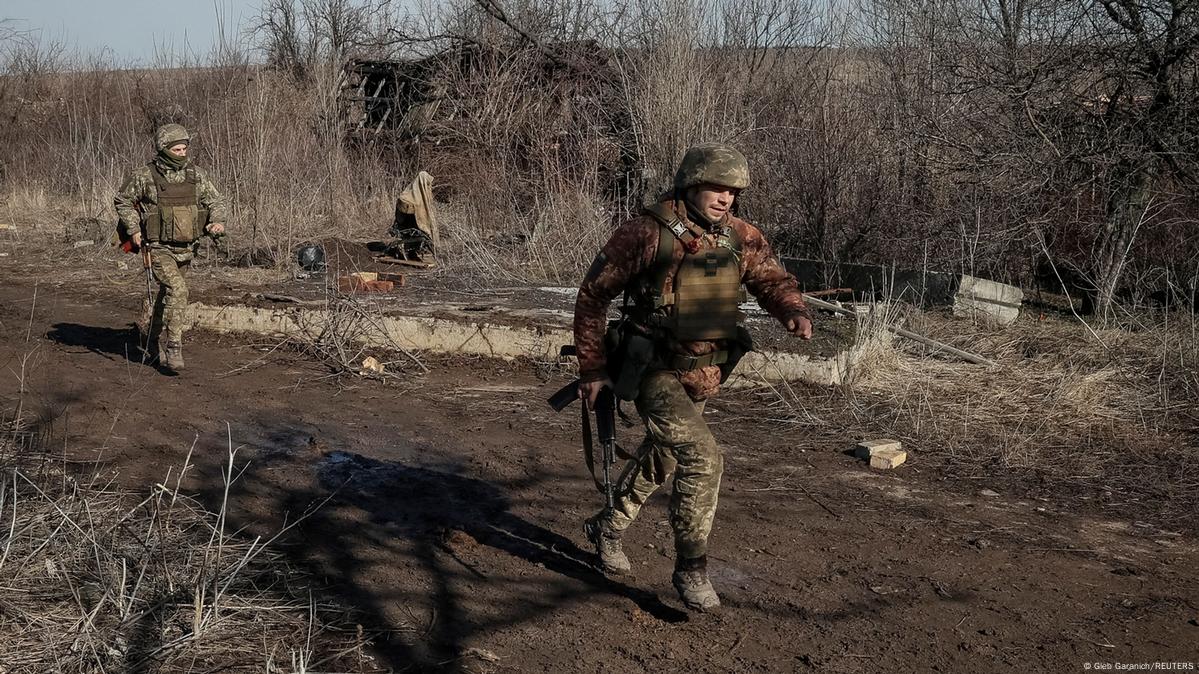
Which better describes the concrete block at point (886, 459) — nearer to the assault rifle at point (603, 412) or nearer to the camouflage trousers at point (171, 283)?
the assault rifle at point (603, 412)

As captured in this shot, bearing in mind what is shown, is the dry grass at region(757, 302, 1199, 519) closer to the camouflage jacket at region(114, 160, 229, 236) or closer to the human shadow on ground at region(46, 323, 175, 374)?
the camouflage jacket at region(114, 160, 229, 236)

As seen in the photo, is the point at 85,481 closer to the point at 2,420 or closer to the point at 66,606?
the point at 2,420

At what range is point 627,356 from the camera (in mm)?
3721

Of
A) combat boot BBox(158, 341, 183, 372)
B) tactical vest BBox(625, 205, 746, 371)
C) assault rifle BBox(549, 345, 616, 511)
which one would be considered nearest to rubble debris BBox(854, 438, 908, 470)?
assault rifle BBox(549, 345, 616, 511)

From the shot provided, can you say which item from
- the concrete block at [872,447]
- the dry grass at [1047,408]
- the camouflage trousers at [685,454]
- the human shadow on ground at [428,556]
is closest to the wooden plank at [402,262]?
the dry grass at [1047,408]

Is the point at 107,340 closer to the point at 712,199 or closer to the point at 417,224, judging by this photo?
the point at 417,224

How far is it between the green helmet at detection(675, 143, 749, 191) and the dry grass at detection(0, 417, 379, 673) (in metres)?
1.72

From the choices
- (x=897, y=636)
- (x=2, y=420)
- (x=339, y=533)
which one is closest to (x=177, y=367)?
(x=2, y=420)

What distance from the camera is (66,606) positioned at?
3332mm

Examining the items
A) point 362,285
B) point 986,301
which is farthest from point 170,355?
point 986,301

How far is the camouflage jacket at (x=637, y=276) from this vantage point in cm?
365

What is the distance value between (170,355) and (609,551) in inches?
175

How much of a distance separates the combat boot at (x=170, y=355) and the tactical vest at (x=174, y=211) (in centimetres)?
71

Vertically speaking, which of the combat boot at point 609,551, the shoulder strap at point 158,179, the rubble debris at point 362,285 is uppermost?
the shoulder strap at point 158,179
